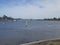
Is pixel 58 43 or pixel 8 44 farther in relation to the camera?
pixel 8 44

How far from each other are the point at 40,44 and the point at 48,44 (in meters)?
0.72

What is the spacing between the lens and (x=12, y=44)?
18984mm

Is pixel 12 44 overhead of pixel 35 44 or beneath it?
beneath

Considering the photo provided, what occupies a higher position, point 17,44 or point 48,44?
point 48,44

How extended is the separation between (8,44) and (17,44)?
1263mm

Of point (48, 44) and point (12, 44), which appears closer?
point (48, 44)

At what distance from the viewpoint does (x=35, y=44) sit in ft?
35.8

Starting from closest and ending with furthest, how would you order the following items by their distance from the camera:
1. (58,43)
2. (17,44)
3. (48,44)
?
(48,44) → (58,43) → (17,44)

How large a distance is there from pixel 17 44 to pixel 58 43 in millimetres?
8316

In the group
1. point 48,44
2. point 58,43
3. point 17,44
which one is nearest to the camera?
point 48,44

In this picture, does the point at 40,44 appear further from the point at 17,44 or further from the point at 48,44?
the point at 17,44

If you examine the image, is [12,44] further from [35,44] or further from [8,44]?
[35,44]

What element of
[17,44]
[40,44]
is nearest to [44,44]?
[40,44]

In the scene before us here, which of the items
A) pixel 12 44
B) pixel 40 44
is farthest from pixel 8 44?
pixel 40 44
